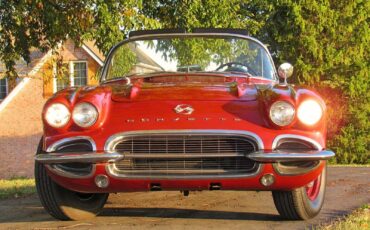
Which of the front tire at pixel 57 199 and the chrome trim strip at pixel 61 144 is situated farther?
the front tire at pixel 57 199

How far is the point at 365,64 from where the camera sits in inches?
986

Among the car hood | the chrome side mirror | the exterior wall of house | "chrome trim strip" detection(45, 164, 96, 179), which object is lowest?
the exterior wall of house

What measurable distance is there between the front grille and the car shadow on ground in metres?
0.75

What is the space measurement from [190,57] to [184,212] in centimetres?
158

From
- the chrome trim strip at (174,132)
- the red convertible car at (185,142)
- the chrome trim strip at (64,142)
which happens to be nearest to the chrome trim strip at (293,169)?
the red convertible car at (185,142)

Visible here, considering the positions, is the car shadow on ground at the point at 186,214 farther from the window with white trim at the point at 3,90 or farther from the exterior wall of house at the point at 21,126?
the window with white trim at the point at 3,90

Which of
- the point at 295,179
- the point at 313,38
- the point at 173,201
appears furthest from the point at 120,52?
the point at 313,38

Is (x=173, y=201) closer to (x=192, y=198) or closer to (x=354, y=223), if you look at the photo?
(x=192, y=198)

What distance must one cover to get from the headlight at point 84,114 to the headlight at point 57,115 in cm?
6

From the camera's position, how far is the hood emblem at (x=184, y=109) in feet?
15.4

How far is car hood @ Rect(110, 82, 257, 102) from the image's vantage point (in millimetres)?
4871

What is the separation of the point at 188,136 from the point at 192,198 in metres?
2.08

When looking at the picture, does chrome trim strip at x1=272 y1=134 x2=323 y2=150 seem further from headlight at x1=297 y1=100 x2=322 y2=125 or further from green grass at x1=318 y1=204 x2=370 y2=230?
green grass at x1=318 y1=204 x2=370 y2=230

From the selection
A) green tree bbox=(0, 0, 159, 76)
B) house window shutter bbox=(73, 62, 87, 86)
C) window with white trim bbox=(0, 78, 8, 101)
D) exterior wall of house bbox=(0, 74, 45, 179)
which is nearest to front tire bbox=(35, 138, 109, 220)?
green tree bbox=(0, 0, 159, 76)
